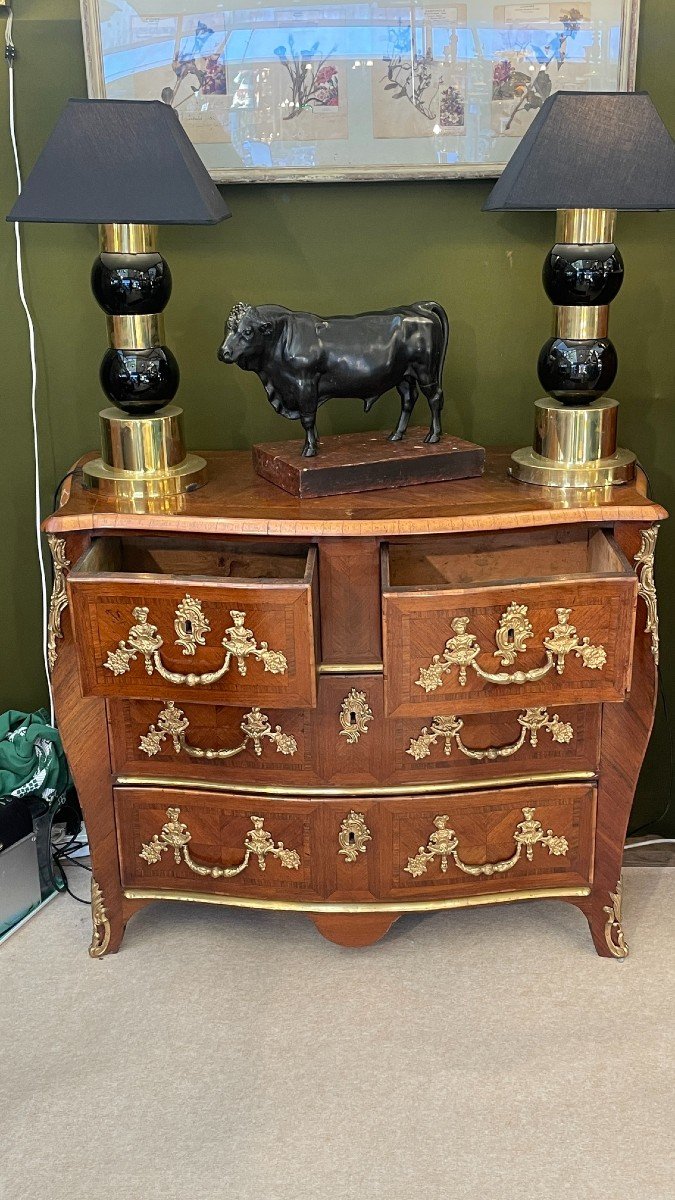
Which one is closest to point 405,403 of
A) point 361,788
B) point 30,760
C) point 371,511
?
point 371,511

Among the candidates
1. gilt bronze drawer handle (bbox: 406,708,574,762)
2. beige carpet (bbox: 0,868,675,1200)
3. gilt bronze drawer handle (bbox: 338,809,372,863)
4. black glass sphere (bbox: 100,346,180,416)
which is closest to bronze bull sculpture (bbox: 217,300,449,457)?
black glass sphere (bbox: 100,346,180,416)

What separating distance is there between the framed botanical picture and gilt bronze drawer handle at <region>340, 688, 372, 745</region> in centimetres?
86

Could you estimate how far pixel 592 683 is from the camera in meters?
1.54

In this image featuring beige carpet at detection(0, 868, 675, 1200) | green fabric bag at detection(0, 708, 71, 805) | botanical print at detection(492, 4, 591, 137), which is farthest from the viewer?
green fabric bag at detection(0, 708, 71, 805)

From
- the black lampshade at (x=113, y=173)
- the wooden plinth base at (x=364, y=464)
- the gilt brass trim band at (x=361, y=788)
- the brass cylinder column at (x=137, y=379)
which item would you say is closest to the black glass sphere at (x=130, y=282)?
the brass cylinder column at (x=137, y=379)

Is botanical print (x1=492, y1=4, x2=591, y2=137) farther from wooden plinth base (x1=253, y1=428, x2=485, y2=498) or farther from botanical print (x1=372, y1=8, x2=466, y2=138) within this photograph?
wooden plinth base (x1=253, y1=428, x2=485, y2=498)

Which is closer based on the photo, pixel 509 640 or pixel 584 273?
pixel 509 640

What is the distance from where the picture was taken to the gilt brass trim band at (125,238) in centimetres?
161

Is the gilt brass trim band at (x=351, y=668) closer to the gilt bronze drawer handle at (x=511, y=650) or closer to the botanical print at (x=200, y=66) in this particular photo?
the gilt bronze drawer handle at (x=511, y=650)

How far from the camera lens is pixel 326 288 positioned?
1.92 meters

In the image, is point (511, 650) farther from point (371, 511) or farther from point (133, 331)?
point (133, 331)

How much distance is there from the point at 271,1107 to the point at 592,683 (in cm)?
73

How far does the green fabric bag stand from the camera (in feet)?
6.40

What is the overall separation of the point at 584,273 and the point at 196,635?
0.77 m
